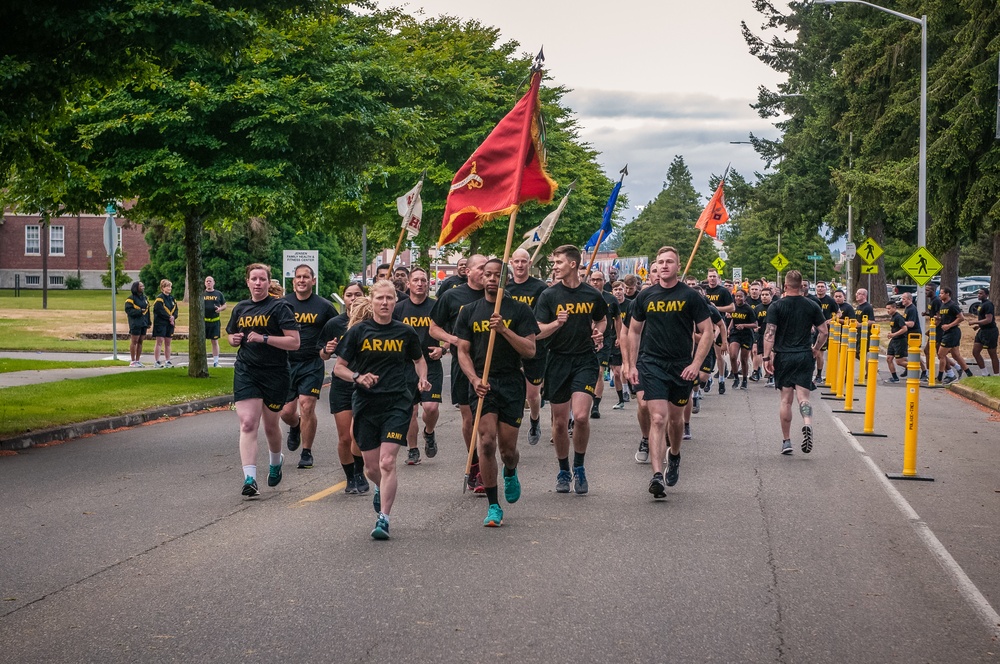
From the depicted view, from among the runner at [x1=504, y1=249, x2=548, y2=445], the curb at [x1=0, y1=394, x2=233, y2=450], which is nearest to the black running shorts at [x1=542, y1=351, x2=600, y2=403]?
the runner at [x1=504, y1=249, x2=548, y2=445]

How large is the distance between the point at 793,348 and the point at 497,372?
220 inches

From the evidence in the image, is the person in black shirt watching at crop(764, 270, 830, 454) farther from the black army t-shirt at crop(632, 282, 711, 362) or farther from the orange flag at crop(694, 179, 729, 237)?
the orange flag at crop(694, 179, 729, 237)

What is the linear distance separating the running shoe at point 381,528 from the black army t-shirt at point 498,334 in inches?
53.1

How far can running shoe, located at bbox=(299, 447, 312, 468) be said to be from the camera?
A: 38.0 feet

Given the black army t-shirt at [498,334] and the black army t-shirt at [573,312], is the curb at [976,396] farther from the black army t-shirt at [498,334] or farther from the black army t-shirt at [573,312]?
the black army t-shirt at [498,334]

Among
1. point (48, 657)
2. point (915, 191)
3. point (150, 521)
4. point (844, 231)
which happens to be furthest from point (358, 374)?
point (844, 231)

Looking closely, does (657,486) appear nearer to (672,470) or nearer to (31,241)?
(672,470)

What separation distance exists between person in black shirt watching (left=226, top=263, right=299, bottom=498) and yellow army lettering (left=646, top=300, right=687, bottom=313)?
303 centimetres

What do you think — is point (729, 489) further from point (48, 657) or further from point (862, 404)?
point (862, 404)

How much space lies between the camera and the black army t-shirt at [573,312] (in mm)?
9797

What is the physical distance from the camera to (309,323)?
11.4m

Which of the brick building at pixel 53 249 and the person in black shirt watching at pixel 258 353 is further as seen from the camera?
the brick building at pixel 53 249

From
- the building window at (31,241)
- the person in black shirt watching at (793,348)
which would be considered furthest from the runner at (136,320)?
the building window at (31,241)

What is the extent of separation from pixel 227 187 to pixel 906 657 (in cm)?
1506
